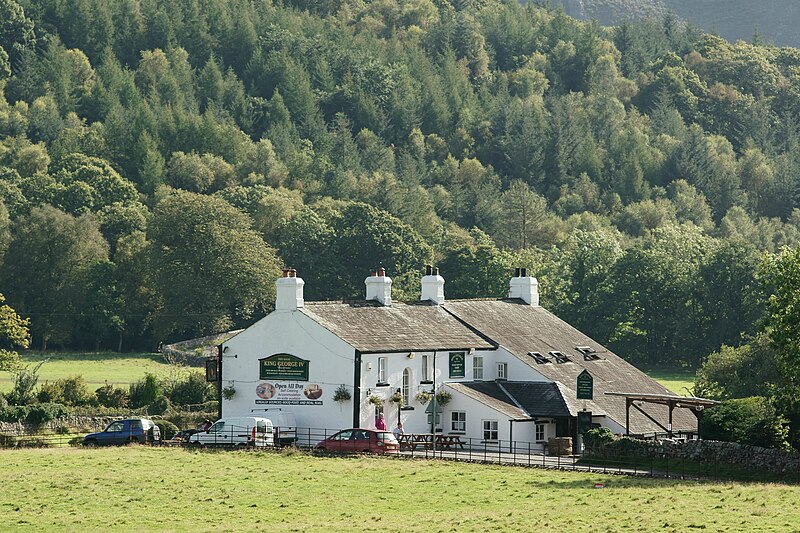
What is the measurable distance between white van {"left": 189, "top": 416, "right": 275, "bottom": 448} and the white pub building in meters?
2.92

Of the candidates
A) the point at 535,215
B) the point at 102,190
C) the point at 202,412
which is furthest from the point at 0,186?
the point at 202,412

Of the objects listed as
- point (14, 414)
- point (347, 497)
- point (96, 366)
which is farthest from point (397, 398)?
point (96, 366)

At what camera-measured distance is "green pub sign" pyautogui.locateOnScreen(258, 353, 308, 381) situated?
227 feet

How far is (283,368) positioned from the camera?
69625mm

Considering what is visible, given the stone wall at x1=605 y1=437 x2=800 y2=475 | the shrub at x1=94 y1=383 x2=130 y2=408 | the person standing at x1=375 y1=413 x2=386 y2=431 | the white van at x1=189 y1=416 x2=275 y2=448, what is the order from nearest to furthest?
the stone wall at x1=605 y1=437 x2=800 y2=475, the white van at x1=189 y1=416 x2=275 y2=448, the person standing at x1=375 y1=413 x2=386 y2=431, the shrub at x1=94 y1=383 x2=130 y2=408

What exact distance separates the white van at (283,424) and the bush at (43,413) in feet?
35.3

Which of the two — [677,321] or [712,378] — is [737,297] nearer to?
[677,321]

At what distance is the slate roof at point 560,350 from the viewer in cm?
7178

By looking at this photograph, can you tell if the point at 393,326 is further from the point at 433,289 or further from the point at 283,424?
the point at 283,424

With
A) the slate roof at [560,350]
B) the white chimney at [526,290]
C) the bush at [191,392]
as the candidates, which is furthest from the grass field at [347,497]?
the bush at [191,392]

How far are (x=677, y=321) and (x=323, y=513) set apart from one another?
8190cm

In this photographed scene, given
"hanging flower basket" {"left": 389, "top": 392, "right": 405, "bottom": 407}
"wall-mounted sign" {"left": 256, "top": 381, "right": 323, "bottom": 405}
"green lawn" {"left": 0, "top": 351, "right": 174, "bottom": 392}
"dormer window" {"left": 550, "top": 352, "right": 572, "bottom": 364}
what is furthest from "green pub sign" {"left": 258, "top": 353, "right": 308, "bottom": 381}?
"green lawn" {"left": 0, "top": 351, "right": 174, "bottom": 392}

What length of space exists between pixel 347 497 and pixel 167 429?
2201cm

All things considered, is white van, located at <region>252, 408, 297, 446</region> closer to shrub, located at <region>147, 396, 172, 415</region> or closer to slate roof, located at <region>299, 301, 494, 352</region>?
slate roof, located at <region>299, 301, 494, 352</region>
